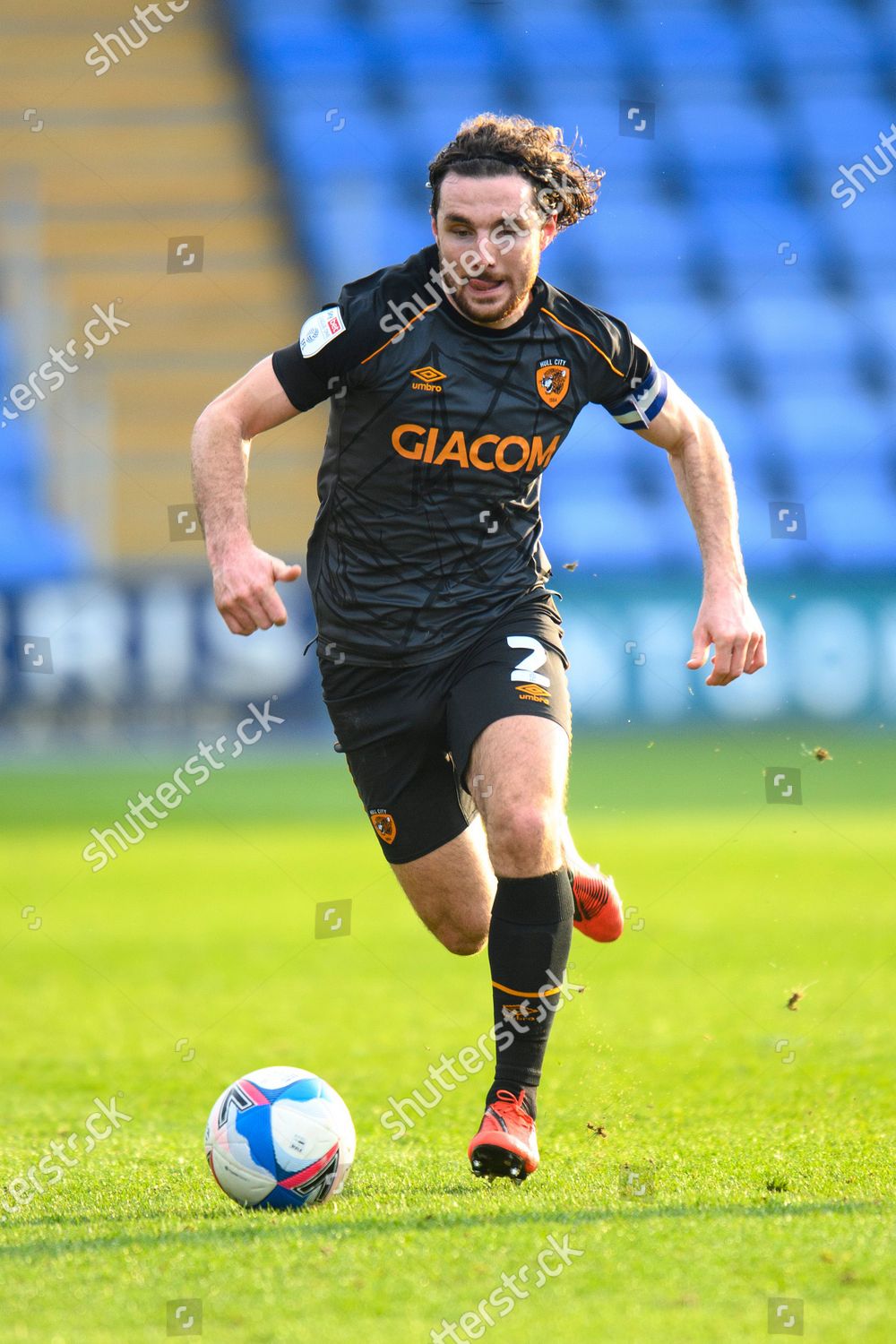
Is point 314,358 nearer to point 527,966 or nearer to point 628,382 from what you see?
point 628,382

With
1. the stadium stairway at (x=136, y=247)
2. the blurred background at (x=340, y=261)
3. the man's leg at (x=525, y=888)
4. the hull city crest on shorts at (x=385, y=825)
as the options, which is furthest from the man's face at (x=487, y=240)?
the stadium stairway at (x=136, y=247)

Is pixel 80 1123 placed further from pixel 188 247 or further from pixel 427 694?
pixel 188 247

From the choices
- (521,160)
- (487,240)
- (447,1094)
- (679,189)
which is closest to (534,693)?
(487,240)

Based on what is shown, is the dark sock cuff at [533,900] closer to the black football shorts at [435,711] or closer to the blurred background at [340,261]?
the black football shorts at [435,711]

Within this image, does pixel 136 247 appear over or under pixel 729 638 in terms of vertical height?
over

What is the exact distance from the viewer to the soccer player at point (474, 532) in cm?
376

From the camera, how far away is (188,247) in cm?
769

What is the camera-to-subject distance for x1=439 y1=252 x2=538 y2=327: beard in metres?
3.90

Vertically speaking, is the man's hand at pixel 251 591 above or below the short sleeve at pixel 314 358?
below

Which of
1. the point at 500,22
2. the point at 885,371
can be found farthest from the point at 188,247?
the point at 500,22

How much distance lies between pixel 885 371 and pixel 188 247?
842 inches

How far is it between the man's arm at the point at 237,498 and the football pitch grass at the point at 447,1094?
4.19 ft

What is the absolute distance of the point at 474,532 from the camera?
4.11 meters

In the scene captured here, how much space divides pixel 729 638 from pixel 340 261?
2233cm
